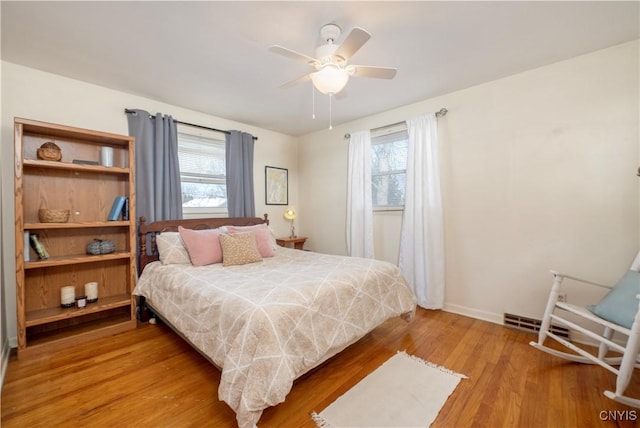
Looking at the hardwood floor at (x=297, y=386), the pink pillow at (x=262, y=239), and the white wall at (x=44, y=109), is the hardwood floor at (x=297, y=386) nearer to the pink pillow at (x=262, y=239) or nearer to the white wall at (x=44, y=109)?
the white wall at (x=44, y=109)

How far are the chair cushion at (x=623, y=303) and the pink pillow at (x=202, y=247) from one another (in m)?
3.10

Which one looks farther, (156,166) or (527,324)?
(156,166)

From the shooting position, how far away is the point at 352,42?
155 centimetres

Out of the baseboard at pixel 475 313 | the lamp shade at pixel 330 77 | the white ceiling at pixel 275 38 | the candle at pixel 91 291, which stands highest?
the white ceiling at pixel 275 38

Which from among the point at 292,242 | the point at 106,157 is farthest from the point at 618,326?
the point at 106,157

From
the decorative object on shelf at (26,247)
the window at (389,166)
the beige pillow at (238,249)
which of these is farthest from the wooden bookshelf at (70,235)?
the window at (389,166)

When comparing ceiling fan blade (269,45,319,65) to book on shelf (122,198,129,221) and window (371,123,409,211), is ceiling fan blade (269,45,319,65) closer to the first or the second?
window (371,123,409,211)

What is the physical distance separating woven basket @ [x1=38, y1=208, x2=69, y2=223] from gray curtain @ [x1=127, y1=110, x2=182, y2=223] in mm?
641

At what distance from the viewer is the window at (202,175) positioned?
3.33 metres

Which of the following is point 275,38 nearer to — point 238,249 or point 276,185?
point 238,249

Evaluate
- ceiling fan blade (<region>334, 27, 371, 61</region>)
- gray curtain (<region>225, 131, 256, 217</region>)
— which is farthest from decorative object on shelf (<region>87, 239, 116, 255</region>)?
ceiling fan blade (<region>334, 27, 371, 61</region>)

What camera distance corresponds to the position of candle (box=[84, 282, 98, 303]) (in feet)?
8.06

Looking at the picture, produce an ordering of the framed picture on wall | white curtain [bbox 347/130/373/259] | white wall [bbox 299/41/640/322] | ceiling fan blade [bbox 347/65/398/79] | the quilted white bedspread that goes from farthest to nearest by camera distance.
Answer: the framed picture on wall → white curtain [bbox 347/130/373/259] → white wall [bbox 299/41/640/322] → ceiling fan blade [bbox 347/65/398/79] → the quilted white bedspread

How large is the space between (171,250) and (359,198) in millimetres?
2369
